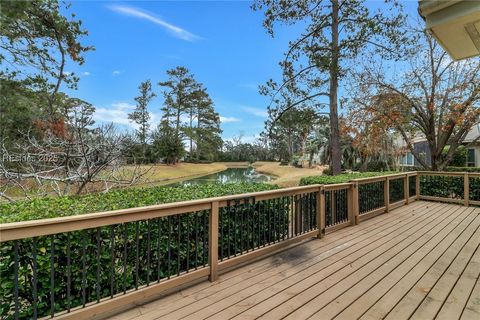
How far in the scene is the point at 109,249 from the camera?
7.71ft

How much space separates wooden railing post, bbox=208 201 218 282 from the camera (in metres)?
2.82

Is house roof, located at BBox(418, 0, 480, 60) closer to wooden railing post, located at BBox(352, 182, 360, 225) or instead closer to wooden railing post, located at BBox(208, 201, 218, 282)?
wooden railing post, located at BBox(208, 201, 218, 282)

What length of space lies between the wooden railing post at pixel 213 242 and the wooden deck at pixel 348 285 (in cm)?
11

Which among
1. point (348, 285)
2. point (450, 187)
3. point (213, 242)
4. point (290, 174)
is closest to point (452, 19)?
point (348, 285)

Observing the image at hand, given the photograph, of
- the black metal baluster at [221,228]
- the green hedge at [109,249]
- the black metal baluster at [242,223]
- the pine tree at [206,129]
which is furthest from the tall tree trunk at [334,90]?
the pine tree at [206,129]

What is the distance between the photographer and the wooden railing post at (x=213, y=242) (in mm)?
2824

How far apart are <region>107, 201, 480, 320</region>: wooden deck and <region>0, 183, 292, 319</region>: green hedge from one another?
1.01ft

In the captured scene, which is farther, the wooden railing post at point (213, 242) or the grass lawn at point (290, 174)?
the grass lawn at point (290, 174)

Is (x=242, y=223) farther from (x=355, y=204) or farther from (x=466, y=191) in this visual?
(x=466, y=191)

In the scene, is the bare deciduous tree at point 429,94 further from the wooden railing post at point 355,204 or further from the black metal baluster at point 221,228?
the black metal baluster at point 221,228

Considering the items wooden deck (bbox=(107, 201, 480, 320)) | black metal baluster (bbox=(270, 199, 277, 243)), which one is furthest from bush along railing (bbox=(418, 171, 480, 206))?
black metal baluster (bbox=(270, 199, 277, 243))

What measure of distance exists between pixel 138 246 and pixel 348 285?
205cm

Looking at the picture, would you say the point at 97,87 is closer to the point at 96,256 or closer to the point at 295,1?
the point at 295,1

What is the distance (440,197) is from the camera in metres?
7.64
